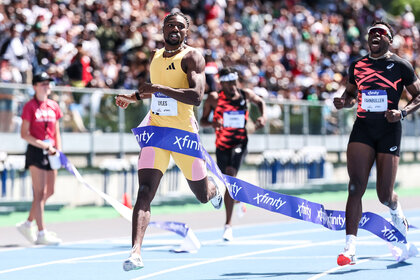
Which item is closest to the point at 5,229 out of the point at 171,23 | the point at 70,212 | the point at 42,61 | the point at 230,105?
the point at 70,212

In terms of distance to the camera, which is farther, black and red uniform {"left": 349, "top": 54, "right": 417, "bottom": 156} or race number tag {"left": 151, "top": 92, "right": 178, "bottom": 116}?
black and red uniform {"left": 349, "top": 54, "right": 417, "bottom": 156}

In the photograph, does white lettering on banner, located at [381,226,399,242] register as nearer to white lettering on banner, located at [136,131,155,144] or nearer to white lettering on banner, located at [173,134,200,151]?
white lettering on banner, located at [173,134,200,151]

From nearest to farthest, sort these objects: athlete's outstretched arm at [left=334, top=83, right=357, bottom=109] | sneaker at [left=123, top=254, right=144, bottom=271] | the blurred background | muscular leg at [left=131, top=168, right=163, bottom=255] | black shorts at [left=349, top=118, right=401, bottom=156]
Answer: sneaker at [left=123, top=254, right=144, bottom=271]
muscular leg at [left=131, top=168, right=163, bottom=255]
black shorts at [left=349, top=118, right=401, bottom=156]
athlete's outstretched arm at [left=334, top=83, right=357, bottom=109]
the blurred background

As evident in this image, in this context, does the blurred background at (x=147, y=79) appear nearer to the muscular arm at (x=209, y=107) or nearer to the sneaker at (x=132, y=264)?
the muscular arm at (x=209, y=107)

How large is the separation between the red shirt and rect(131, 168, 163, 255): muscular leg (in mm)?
3701

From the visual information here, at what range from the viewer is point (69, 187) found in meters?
17.4

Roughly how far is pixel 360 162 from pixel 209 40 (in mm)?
16308

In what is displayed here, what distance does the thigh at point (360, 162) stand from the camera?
28.9 ft

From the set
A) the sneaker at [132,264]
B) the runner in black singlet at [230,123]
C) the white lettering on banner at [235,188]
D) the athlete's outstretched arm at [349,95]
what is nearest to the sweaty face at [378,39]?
the athlete's outstretched arm at [349,95]

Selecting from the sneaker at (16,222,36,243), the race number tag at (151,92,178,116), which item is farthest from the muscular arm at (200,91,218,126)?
the race number tag at (151,92,178,116)

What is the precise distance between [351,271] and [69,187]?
960 centimetres

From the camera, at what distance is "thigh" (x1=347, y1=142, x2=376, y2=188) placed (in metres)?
8.81

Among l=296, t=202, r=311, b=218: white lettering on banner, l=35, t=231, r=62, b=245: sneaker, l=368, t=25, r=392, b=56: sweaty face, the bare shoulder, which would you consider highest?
l=368, t=25, r=392, b=56: sweaty face

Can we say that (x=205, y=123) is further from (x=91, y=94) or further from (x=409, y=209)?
(x=409, y=209)
